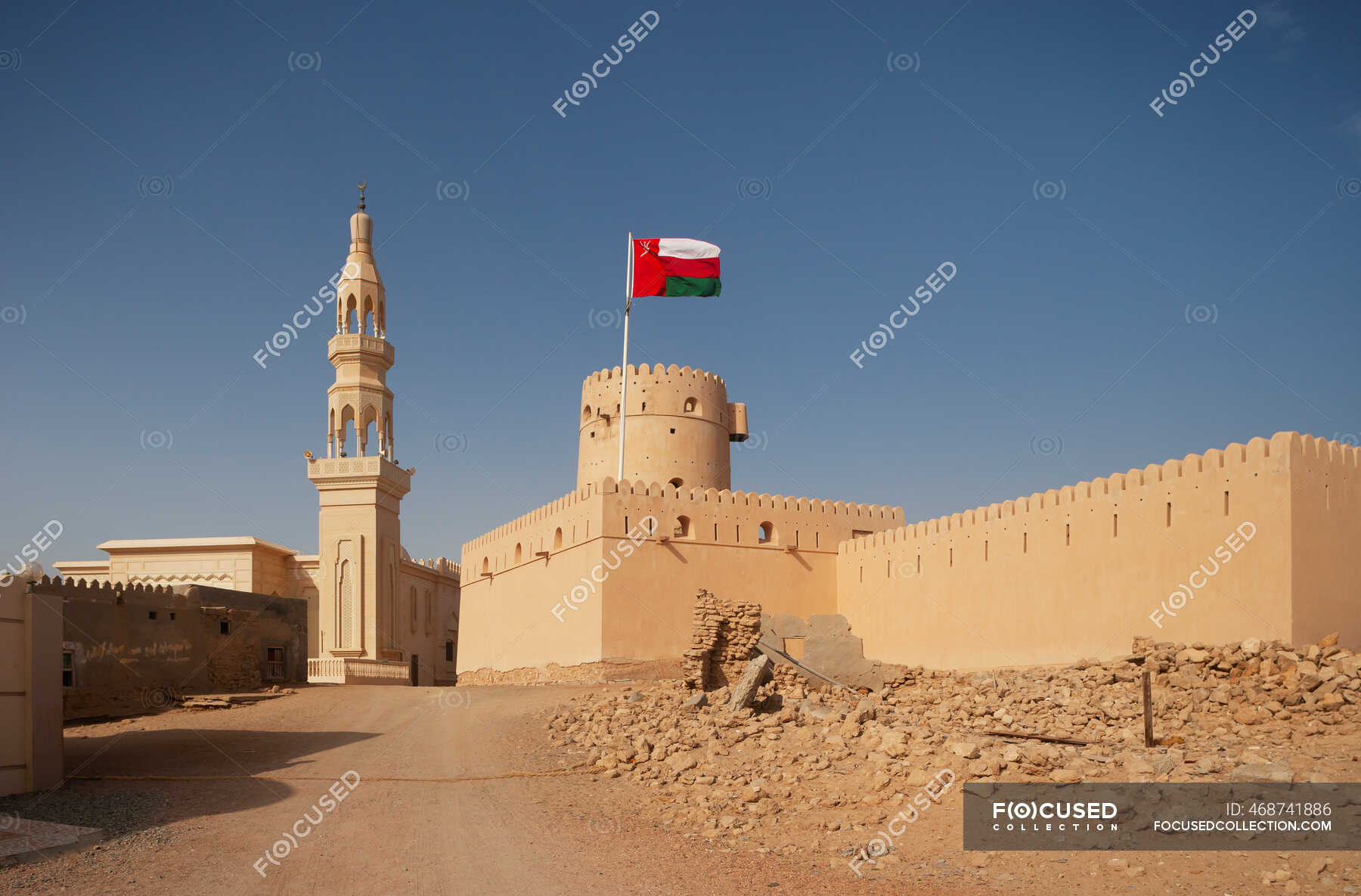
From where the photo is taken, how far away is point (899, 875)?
8.93 metres

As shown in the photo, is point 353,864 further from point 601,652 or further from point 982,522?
point 982,522

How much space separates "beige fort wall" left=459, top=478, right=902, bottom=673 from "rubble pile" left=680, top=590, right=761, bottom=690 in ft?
15.5

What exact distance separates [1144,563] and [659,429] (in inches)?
556

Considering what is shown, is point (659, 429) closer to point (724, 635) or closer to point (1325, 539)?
point (724, 635)

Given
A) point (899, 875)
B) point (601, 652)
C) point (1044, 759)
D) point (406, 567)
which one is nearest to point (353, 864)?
point (899, 875)

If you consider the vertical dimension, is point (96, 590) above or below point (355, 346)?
below

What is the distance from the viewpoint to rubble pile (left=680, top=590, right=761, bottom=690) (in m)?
18.1

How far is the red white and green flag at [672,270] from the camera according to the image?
26.0 meters

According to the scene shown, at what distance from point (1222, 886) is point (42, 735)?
1219cm

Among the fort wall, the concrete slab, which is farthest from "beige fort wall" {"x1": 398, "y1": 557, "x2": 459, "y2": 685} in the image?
the fort wall

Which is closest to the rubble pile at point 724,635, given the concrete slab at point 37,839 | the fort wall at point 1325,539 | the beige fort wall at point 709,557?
the beige fort wall at point 709,557

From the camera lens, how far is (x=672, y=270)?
26188 mm

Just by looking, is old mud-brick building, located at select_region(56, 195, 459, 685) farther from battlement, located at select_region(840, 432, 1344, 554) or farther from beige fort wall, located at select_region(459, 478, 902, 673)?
battlement, located at select_region(840, 432, 1344, 554)

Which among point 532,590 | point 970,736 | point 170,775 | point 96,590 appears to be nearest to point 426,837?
point 170,775
